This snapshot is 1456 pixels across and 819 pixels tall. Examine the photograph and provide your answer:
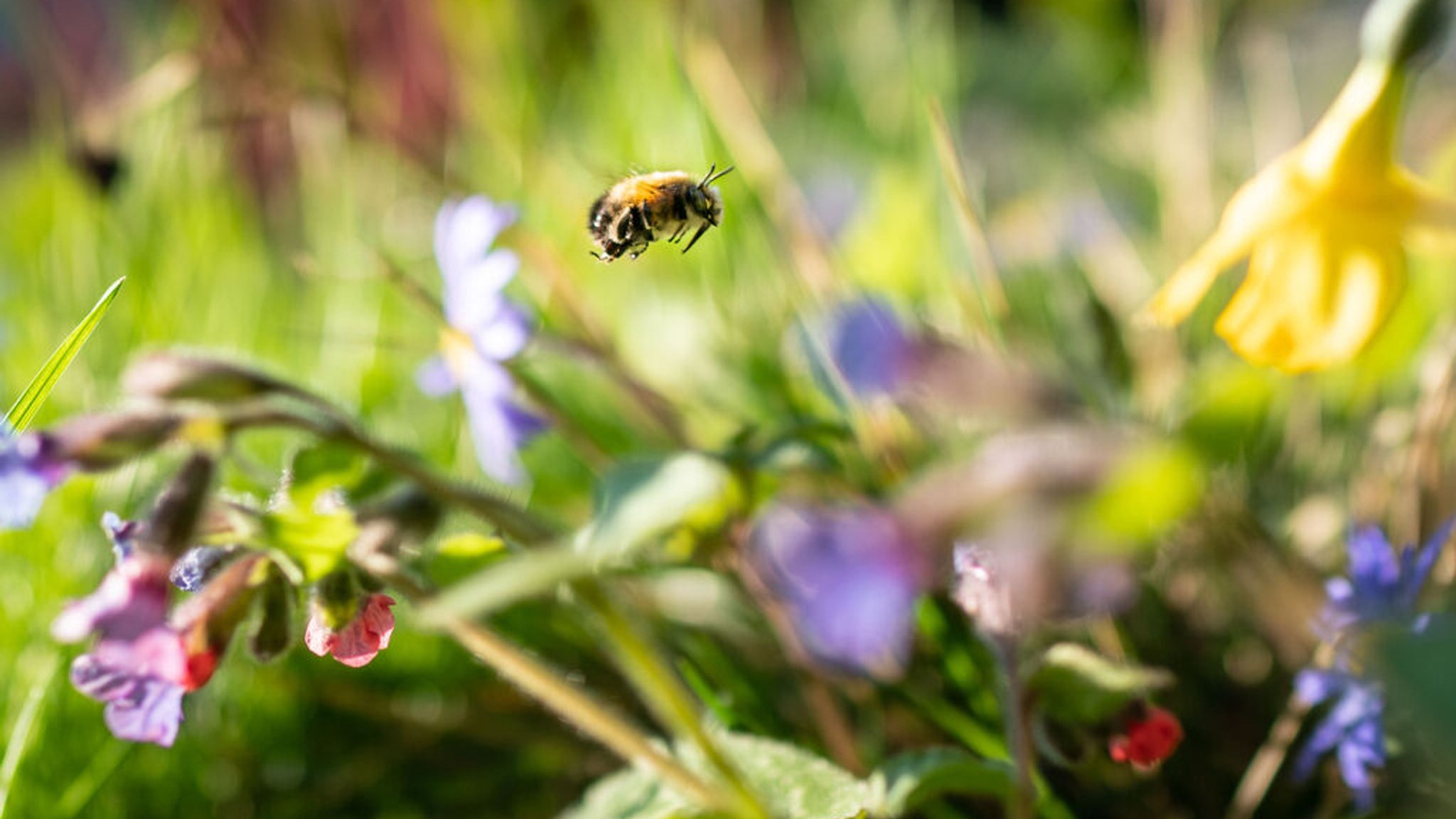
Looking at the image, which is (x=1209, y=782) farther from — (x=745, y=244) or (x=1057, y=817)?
(x=745, y=244)

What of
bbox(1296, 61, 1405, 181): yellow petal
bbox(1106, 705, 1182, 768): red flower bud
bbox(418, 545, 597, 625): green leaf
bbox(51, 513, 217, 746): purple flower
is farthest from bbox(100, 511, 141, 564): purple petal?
bbox(1296, 61, 1405, 181): yellow petal

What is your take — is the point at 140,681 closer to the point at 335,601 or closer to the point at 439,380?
the point at 335,601

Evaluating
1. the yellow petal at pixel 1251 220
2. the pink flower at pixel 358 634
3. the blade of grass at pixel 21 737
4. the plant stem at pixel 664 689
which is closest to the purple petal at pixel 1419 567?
the yellow petal at pixel 1251 220

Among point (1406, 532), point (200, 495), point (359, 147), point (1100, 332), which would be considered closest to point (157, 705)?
point (200, 495)

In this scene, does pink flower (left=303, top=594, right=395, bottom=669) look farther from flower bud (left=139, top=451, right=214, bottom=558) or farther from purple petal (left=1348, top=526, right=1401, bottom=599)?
purple petal (left=1348, top=526, right=1401, bottom=599)

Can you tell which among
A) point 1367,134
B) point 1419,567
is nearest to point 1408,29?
point 1367,134

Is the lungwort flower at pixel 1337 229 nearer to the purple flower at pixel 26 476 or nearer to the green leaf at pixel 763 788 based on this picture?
the green leaf at pixel 763 788

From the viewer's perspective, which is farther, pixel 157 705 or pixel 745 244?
pixel 745 244
